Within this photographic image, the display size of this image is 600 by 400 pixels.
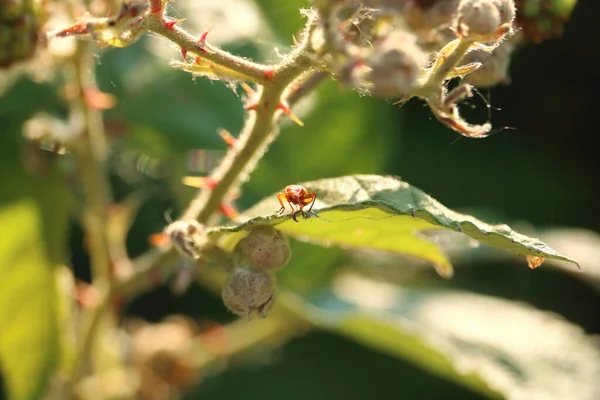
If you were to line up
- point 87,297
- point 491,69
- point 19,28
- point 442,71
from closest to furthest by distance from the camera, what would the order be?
point 442,71
point 491,69
point 19,28
point 87,297

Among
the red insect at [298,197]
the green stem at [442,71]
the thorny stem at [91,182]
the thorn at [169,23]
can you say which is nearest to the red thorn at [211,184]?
the red insect at [298,197]

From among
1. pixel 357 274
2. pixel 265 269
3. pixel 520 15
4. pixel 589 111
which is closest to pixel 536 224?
pixel 589 111

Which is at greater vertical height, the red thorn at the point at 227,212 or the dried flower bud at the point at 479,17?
the dried flower bud at the point at 479,17

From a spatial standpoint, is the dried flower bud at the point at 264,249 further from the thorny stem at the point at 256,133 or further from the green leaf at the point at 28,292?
the green leaf at the point at 28,292

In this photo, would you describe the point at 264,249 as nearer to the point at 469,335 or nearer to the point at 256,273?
the point at 256,273

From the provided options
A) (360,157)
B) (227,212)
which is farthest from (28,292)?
(360,157)

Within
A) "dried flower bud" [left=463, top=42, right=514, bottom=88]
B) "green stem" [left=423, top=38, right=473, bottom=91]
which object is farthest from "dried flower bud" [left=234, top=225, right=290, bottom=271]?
"dried flower bud" [left=463, top=42, right=514, bottom=88]

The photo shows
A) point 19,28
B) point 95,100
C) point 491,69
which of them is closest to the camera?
point 491,69

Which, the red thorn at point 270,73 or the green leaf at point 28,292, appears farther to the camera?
the green leaf at point 28,292
